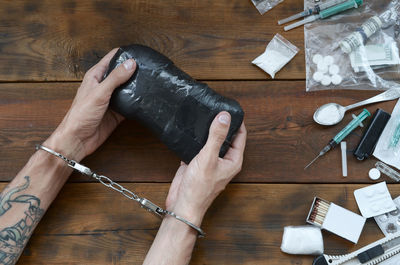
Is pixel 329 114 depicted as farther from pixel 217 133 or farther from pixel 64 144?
pixel 64 144

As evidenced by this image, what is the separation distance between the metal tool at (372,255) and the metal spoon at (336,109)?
0.33 metres

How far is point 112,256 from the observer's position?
995 mm

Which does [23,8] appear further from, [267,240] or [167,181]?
[267,240]

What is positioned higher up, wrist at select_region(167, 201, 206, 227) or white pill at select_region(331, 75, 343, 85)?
white pill at select_region(331, 75, 343, 85)

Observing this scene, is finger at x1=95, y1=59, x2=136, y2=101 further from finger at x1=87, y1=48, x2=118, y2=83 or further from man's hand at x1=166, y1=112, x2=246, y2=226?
man's hand at x1=166, y1=112, x2=246, y2=226

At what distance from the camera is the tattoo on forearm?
93 cm

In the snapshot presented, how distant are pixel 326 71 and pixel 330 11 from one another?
0.56 ft

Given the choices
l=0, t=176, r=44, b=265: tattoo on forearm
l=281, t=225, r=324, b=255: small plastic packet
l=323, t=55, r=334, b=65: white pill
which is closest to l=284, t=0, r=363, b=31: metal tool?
l=323, t=55, r=334, b=65: white pill

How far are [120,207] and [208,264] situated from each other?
0.28 m

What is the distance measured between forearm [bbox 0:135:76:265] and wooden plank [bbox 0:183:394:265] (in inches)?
2.4

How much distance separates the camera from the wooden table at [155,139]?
100 centimetres

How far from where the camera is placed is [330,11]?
1045 millimetres

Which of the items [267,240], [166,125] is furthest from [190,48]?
[267,240]

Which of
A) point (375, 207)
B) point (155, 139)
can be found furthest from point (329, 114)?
point (155, 139)
